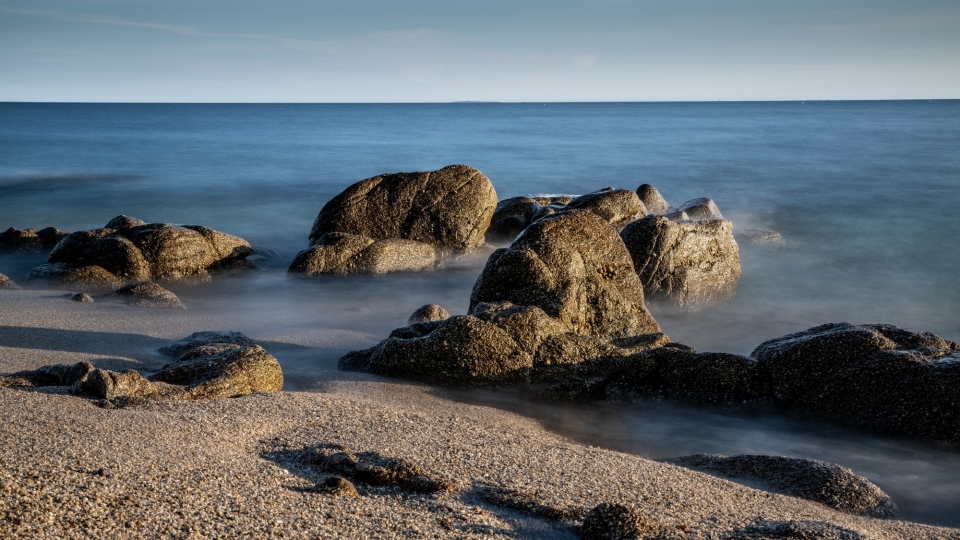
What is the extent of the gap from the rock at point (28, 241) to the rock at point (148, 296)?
194 inches

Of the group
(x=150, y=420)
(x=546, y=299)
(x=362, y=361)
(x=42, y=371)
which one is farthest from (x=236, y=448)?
(x=546, y=299)

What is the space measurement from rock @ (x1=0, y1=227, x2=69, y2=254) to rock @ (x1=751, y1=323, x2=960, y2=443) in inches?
487

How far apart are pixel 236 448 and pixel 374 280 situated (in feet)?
23.5

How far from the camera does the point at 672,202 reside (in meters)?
22.8

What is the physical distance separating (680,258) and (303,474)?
7.61m

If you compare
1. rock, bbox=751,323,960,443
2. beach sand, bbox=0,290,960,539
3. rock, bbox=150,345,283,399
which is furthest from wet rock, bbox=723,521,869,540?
rock, bbox=150,345,283,399

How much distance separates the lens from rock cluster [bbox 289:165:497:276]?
13.0 metres

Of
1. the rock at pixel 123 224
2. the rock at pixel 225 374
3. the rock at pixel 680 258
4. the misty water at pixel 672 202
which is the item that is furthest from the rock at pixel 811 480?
the rock at pixel 123 224

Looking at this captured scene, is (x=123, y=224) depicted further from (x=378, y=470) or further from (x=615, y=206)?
(x=378, y=470)

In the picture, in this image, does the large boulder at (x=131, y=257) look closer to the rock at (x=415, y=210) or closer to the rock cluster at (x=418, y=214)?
the rock cluster at (x=418, y=214)

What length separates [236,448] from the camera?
466cm

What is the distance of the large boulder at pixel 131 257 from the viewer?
11078mm

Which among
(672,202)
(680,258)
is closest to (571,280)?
(680,258)

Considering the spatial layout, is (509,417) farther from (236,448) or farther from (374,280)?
(374,280)
